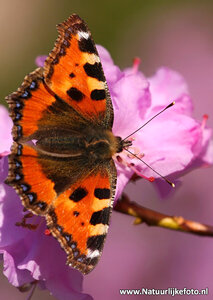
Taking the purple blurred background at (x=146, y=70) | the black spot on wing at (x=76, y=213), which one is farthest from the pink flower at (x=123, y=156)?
the purple blurred background at (x=146, y=70)

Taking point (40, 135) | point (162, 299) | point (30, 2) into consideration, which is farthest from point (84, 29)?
point (30, 2)

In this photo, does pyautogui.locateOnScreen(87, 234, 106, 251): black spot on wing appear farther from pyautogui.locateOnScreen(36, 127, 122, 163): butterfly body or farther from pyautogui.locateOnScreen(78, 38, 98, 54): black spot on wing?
pyautogui.locateOnScreen(78, 38, 98, 54): black spot on wing

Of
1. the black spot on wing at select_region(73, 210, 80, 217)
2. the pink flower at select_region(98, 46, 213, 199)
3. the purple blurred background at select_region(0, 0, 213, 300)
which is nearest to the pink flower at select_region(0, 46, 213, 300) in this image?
the pink flower at select_region(98, 46, 213, 199)

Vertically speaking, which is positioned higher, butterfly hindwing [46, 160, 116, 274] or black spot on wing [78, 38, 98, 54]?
black spot on wing [78, 38, 98, 54]

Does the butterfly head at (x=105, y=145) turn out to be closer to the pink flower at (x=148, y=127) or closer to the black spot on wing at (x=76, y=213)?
the pink flower at (x=148, y=127)

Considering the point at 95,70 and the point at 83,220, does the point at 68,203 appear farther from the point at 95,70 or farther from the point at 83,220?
the point at 95,70

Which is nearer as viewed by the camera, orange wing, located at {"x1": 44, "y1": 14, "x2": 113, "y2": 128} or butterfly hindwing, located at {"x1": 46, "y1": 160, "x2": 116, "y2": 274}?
butterfly hindwing, located at {"x1": 46, "y1": 160, "x2": 116, "y2": 274}

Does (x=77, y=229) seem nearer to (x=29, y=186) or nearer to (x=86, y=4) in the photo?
(x=29, y=186)
